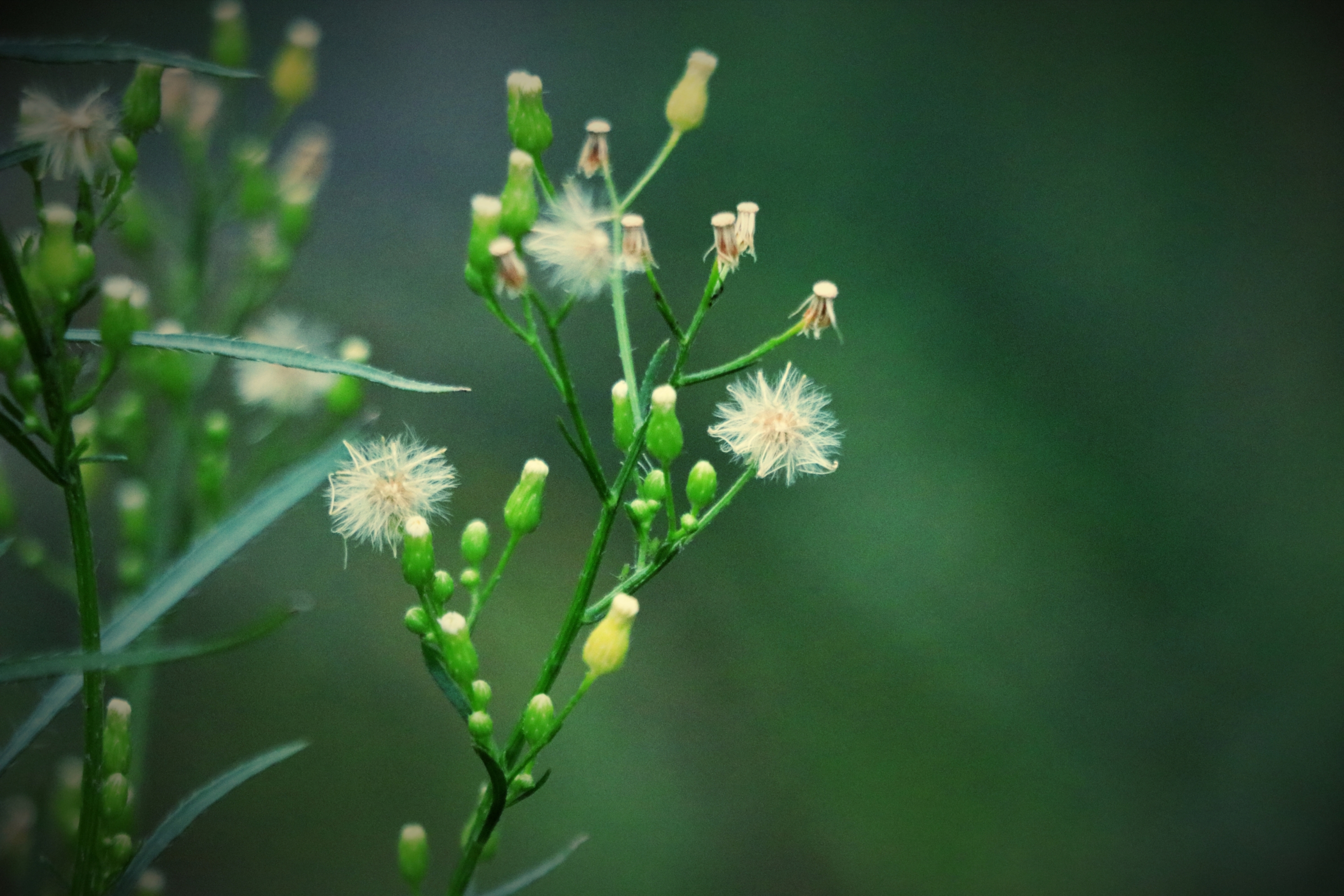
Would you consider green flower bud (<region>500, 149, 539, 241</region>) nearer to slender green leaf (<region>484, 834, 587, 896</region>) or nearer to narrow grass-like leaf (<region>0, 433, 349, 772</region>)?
narrow grass-like leaf (<region>0, 433, 349, 772</region>)

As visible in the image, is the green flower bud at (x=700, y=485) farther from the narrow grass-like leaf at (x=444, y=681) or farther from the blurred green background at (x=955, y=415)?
the blurred green background at (x=955, y=415)

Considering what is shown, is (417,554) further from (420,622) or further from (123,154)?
(123,154)

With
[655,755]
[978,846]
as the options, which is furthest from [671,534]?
[978,846]

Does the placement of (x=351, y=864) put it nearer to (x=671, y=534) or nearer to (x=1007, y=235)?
(x=671, y=534)

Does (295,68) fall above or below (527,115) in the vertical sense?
above

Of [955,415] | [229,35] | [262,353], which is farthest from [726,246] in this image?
[955,415]

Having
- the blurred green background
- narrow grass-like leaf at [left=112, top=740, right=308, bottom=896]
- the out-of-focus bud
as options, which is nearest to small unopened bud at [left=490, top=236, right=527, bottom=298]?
narrow grass-like leaf at [left=112, top=740, right=308, bottom=896]
